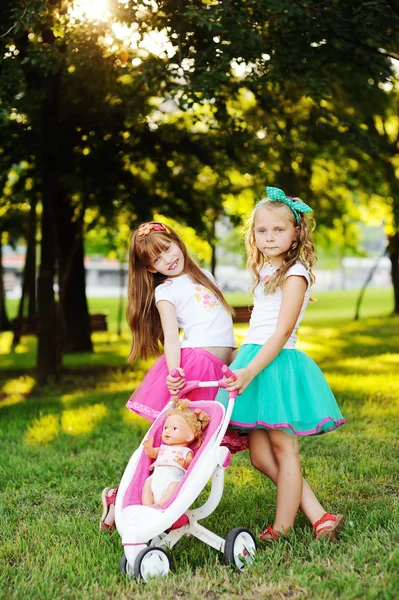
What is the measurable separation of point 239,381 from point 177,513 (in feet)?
2.21

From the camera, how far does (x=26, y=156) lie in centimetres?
1010

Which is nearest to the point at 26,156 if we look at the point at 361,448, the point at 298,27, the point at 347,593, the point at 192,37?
the point at 192,37

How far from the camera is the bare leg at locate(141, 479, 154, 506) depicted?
343 centimetres

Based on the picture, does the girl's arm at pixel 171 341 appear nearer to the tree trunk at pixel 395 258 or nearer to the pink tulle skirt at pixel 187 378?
the pink tulle skirt at pixel 187 378

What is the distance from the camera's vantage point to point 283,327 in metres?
3.62

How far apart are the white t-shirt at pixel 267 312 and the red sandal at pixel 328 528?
859 millimetres

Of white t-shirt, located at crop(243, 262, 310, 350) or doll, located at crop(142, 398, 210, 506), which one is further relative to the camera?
white t-shirt, located at crop(243, 262, 310, 350)

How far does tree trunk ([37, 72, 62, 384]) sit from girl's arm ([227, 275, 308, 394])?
635cm

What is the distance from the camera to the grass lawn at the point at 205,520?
121 inches

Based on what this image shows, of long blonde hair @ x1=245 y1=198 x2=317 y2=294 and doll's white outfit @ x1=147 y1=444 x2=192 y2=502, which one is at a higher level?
long blonde hair @ x1=245 y1=198 x2=317 y2=294

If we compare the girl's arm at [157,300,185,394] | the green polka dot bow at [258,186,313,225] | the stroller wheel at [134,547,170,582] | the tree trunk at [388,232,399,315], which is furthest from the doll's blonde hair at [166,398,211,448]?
the tree trunk at [388,232,399,315]

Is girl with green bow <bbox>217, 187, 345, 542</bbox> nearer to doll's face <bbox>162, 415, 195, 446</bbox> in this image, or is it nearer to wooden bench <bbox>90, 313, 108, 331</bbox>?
doll's face <bbox>162, 415, 195, 446</bbox>

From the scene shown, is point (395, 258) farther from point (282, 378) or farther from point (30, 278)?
point (282, 378)

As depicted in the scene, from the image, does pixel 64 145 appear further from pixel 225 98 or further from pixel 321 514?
pixel 321 514
